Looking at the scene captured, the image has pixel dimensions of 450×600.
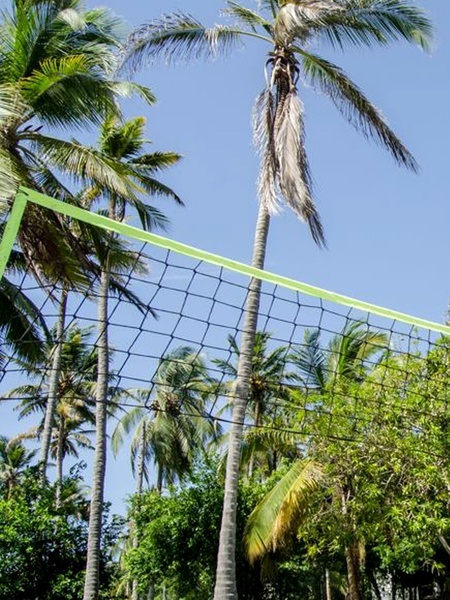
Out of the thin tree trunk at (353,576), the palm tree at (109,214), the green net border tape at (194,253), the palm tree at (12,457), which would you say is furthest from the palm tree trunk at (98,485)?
the palm tree at (12,457)

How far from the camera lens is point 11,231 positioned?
4.28m

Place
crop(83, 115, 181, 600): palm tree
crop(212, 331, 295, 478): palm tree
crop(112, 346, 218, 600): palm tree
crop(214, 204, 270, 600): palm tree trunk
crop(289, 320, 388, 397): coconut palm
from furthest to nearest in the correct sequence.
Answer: crop(112, 346, 218, 600): palm tree → crop(212, 331, 295, 478): palm tree → crop(289, 320, 388, 397): coconut palm → crop(83, 115, 181, 600): palm tree → crop(214, 204, 270, 600): palm tree trunk

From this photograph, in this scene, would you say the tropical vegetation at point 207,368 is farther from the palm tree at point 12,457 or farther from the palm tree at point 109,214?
the palm tree at point 12,457

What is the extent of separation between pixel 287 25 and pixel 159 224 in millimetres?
4568

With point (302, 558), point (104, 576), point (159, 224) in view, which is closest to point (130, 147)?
point (159, 224)

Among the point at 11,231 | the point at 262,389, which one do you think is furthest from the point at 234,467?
the point at 262,389

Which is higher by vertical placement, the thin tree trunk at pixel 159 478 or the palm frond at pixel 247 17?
the palm frond at pixel 247 17

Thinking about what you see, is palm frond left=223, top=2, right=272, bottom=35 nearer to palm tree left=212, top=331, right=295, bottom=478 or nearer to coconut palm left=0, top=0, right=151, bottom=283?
coconut palm left=0, top=0, right=151, bottom=283

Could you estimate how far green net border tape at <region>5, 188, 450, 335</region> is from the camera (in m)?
4.44

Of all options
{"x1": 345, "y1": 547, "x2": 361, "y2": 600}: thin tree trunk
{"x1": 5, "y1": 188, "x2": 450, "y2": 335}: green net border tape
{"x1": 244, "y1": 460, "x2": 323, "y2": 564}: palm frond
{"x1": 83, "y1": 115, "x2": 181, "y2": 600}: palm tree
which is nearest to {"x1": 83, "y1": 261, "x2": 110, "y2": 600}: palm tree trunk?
{"x1": 83, "y1": 115, "x2": 181, "y2": 600}: palm tree

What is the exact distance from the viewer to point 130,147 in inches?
627

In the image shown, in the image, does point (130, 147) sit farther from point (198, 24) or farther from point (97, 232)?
point (97, 232)

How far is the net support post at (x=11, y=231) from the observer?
4125 mm

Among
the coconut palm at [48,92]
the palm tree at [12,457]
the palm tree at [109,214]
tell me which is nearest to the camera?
the coconut palm at [48,92]
